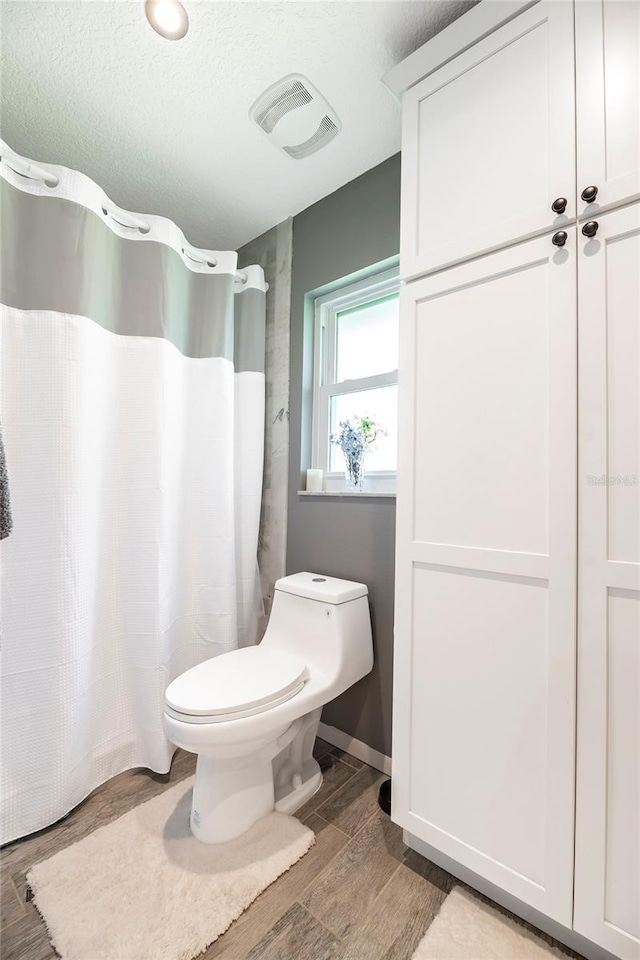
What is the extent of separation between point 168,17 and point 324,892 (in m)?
2.41

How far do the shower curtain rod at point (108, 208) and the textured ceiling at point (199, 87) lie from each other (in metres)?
0.28

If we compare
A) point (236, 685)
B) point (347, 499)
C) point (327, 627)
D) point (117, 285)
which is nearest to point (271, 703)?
point (236, 685)

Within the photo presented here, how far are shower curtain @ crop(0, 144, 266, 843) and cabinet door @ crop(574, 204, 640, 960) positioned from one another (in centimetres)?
131

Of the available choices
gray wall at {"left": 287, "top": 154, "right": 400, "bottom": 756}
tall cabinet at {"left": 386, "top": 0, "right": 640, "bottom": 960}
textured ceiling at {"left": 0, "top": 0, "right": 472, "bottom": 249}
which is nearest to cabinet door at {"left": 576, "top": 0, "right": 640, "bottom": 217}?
tall cabinet at {"left": 386, "top": 0, "right": 640, "bottom": 960}

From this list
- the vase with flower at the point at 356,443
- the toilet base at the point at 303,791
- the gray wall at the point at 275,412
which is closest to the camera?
the toilet base at the point at 303,791

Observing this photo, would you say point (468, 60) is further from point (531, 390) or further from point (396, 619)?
point (396, 619)

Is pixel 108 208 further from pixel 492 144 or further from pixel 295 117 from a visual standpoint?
pixel 492 144

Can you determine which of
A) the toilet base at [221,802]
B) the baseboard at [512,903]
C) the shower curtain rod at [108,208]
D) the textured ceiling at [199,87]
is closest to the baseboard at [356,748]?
the baseboard at [512,903]

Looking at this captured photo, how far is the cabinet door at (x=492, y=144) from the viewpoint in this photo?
0.90 metres

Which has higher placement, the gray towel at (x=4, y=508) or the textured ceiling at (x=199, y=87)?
the textured ceiling at (x=199, y=87)

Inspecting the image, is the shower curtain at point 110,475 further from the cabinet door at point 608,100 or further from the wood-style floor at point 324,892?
the cabinet door at point 608,100

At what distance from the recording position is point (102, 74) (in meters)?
1.27

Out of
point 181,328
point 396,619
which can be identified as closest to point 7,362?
point 181,328

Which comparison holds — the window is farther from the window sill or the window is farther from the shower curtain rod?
the shower curtain rod
